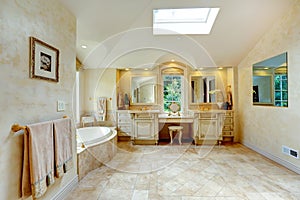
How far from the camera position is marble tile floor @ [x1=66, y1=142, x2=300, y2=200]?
2.11 m

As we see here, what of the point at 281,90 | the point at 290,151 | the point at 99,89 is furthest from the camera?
the point at 99,89

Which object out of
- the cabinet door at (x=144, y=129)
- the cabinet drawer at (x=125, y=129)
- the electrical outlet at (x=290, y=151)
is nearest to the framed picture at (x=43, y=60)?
the cabinet door at (x=144, y=129)

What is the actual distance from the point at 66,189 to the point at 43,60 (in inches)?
62.1

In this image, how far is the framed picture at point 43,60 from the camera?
65.0 inches

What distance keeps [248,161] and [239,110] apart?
1.73 metres

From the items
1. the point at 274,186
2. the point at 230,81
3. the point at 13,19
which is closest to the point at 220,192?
the point at 274,186

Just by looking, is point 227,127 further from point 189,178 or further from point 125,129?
point 125,129

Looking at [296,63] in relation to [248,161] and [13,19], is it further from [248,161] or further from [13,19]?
[13,19]

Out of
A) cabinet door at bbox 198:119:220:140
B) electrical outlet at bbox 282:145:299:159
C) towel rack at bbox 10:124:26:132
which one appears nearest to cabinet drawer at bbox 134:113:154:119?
cabinet door at bbox 198:119:220:140

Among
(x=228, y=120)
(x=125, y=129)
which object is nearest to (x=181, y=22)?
(x=228, y=120)

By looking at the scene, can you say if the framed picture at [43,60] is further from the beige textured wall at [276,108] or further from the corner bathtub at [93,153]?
the beige textured wall at [276,108]

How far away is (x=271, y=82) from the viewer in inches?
130

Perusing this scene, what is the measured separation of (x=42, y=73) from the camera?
1.80 meters

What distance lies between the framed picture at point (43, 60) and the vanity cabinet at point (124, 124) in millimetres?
2865
